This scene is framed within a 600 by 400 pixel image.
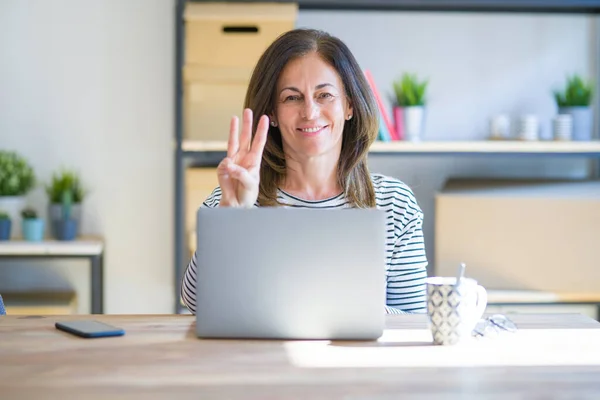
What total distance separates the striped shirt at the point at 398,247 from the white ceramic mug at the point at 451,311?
411mm

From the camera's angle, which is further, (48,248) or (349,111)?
(48,248)

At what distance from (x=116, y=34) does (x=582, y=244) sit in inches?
71.4

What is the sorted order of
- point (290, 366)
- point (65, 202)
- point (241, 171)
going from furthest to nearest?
point (65, 202) → point (241, 171) → point (290, 366)

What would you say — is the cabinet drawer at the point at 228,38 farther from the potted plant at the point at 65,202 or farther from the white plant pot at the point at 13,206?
the white plant pot at the point at 13,206

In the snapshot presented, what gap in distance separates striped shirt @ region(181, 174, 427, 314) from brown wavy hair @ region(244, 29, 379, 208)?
0.04 metres

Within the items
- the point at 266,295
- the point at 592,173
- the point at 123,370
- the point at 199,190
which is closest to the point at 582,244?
the point at 592,173

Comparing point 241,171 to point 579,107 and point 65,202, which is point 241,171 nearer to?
point 65,202

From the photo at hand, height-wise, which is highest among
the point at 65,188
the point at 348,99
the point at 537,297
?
the point at 348,99

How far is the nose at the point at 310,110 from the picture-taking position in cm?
198

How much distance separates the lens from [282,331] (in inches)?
55.4

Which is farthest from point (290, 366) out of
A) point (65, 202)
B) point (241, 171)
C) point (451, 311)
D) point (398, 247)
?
point (65, 202)

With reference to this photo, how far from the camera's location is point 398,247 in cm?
200

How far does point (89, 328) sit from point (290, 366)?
39 centimetres

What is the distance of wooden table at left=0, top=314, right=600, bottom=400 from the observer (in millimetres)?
1136
